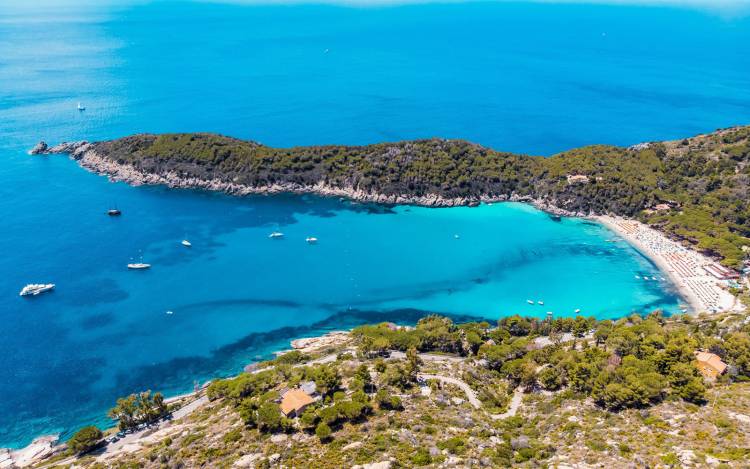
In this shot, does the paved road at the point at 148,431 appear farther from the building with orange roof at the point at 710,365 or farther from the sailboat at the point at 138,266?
the building with orange roof at the point at 710,365

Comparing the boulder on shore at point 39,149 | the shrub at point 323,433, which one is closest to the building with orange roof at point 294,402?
the shrub at point 323,433

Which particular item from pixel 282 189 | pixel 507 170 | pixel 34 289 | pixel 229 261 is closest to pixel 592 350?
pixel 229 261

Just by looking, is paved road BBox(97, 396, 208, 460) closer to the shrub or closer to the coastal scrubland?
the coastal scrubland

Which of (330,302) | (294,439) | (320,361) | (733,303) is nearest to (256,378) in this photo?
(320,361)

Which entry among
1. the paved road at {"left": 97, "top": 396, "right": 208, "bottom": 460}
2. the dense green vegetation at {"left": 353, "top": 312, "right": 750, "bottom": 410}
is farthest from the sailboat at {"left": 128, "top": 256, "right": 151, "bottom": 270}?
the dense green vegetation at {"left": 353, "top": 312, "right": 750, "bottom": 410}

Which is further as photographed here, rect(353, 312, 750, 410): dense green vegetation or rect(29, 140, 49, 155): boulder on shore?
rect(29, 140, 49, 155): boulder on shore

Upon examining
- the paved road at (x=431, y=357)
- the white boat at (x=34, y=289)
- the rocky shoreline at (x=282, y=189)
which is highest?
the rocky shoreline at (x=282, y=189)
